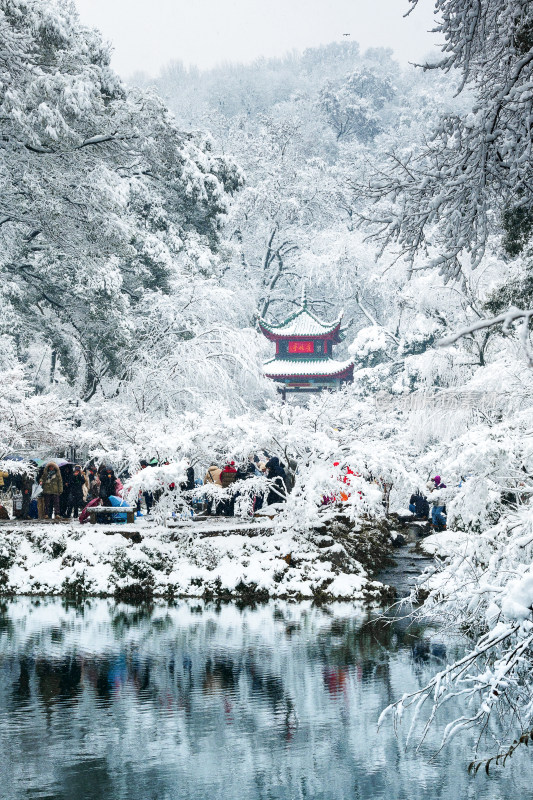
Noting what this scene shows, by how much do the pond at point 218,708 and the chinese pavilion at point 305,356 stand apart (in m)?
26.6

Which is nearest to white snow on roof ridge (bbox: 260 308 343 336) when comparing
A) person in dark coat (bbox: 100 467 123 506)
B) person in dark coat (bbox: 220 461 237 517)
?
person in dark coat (bbox: 220 461 237 517)

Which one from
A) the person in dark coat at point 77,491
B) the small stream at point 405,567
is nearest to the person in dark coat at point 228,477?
the person in dark coat at point 77,491

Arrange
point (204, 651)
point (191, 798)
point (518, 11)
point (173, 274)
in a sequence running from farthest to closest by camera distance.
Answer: point (173, 274) → point (204, 651) → point (191, 798) → point (518, 11)

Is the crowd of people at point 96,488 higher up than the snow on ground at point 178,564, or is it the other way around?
the crowd of people at point 96,488

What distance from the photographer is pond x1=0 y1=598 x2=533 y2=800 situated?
814 centimetres

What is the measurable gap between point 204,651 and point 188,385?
46.4 feet

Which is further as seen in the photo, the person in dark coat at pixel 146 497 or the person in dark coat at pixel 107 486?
the person in dark coat at pixel 146 497

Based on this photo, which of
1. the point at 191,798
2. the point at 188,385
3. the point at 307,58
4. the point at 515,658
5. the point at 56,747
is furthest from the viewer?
the point at 307,58

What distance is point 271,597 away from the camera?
56.8 feet

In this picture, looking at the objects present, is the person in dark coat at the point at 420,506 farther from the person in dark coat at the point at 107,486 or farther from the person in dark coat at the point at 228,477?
the person in dark coat at the point at 107,486

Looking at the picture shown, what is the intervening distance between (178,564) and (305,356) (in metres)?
26.4

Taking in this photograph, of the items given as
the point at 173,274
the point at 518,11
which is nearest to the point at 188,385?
the point at 173,274

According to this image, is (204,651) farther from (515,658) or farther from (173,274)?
(173,274)

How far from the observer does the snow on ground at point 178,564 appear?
17.4 m
